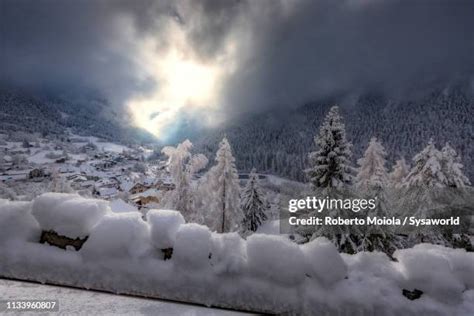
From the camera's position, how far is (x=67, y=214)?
2.12 m

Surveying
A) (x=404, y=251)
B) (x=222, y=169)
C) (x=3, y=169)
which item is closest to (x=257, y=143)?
(x=3, y=169)

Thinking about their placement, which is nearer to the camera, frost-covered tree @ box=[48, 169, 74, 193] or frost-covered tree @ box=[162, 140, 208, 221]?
frost-covered tree @ box=[162, 140, 208, 221]

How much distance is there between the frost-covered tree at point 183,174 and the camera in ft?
61.4

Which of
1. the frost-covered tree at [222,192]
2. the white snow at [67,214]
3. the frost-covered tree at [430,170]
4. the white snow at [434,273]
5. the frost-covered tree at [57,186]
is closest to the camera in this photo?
the white snow at [434,273]

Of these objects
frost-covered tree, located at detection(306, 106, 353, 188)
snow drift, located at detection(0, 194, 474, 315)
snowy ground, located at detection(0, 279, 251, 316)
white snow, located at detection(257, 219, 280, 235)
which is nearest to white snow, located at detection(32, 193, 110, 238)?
snow drift, located at detection(0, 194, 474, 315)

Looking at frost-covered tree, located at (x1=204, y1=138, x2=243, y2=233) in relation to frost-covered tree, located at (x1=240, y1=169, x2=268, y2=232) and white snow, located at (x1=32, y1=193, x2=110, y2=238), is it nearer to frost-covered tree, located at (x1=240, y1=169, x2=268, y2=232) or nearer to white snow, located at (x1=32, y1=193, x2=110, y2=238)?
frost-covered tree, located at (x1=240, y1=169, x2=268, y2=232)

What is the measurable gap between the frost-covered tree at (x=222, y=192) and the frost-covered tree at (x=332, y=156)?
810cm

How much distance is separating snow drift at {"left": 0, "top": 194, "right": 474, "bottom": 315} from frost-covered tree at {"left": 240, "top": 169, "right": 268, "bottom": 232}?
2050 cm

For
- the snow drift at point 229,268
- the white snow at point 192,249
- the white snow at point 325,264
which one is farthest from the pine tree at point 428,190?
the white snow at point 192,249

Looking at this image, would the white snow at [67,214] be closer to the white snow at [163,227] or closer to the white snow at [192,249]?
the white snow at [163,227]

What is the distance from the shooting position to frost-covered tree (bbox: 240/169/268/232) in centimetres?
2295

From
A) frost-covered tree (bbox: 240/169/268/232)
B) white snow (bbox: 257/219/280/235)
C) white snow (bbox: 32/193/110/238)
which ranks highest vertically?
frost-covered tree (bbox: 240/169/268/232)

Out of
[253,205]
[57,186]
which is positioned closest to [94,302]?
[253,205]

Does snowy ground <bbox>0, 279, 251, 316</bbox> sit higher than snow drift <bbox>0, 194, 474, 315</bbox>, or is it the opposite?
snow drift <bbox>0, 194, 474, 315</bbox>
